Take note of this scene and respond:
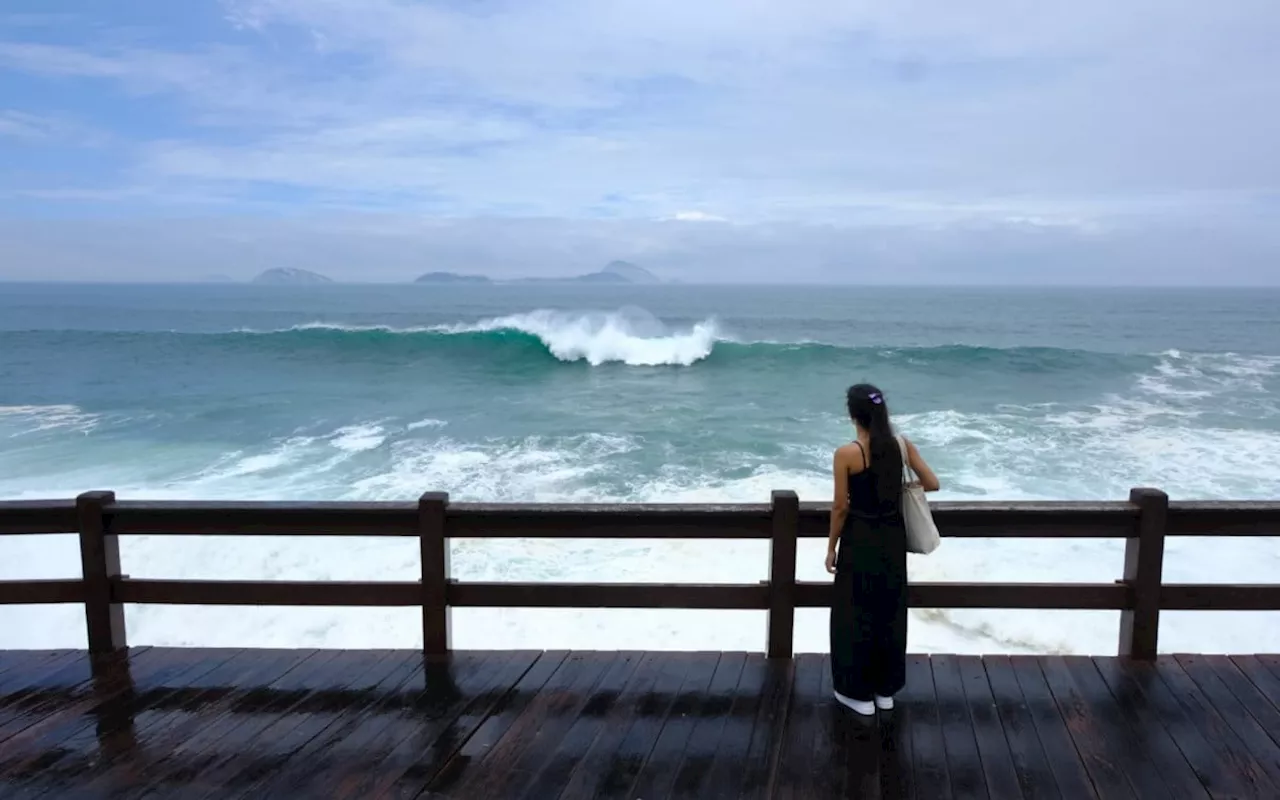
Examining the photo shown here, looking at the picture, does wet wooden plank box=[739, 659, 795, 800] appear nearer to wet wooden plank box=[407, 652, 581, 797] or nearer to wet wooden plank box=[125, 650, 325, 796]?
wet wooden plank box=[407, 652, 581, 797]

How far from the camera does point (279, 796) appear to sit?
8.93 feet

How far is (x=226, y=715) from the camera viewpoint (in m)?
3.25

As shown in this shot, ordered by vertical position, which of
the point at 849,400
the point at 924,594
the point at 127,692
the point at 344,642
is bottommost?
the point at 344,642

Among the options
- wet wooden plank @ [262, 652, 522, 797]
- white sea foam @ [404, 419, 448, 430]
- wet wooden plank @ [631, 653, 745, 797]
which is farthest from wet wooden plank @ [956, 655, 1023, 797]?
white sea foam @ [404, 419, 448, 430]

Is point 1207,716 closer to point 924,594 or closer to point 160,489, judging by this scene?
point 924,594

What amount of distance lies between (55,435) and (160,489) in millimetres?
6215

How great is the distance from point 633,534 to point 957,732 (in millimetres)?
1412

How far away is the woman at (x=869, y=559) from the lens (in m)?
3.11

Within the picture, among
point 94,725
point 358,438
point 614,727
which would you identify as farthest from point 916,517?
point 358,438

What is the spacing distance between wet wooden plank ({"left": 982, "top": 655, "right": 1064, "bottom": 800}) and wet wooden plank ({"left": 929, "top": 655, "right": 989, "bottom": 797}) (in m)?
0.12

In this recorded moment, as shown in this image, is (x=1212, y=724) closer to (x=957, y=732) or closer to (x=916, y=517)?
(x=957, y=732)

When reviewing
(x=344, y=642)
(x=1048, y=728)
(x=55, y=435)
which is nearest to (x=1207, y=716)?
(x=1048, y=728)

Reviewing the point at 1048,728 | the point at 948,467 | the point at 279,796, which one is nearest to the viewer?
the point at 279,796

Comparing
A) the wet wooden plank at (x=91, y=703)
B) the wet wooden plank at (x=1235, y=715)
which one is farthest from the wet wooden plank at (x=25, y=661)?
the wet wooden plank at (x=1235, y=715)
